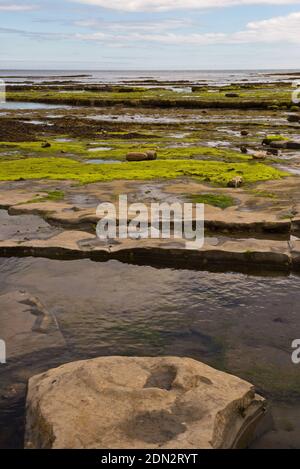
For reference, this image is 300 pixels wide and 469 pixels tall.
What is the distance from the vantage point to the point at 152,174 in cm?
1880

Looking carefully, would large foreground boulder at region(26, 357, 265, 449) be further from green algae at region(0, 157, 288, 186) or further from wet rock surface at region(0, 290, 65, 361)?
green algae at region(0, 157, 288, 186)

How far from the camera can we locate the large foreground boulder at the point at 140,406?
4.84 m

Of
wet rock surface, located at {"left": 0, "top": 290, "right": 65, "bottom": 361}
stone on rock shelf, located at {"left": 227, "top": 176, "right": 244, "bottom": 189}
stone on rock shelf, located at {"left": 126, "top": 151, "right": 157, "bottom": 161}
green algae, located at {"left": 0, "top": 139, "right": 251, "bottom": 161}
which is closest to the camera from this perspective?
wet rock surface, located at {"left": 0, "top": 290, "right": 65, "bottom": 361}

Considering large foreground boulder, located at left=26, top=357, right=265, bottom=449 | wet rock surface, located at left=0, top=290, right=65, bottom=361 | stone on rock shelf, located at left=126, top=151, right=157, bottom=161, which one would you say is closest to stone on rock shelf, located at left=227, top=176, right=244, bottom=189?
stone on rock shelf, located at left=126, top=151, right=157, bottom=161

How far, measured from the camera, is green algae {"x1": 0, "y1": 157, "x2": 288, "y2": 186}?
18.1 m

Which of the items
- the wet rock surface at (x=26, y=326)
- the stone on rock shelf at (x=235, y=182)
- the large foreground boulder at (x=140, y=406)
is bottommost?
the wet rock surface at (x=26, y=326)

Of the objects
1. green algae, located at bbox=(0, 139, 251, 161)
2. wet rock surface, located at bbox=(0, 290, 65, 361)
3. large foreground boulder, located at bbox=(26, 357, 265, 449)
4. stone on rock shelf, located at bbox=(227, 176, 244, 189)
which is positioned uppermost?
green algae, located at bbox=(0, 139, 251, 161)

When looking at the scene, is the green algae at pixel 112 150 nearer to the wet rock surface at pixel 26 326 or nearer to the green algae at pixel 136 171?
the green algae at pixel 136 171

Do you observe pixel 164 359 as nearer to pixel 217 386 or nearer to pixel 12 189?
pixel 217 386

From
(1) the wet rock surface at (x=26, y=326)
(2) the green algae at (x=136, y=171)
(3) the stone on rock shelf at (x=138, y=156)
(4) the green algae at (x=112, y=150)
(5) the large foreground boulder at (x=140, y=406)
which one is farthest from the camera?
(4) the green algae at (x=112, y=150)

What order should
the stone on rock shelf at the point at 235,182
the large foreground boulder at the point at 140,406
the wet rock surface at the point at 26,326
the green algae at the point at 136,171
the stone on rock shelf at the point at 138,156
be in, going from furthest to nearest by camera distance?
the stone on rock shelf at the point at 138,156 < the green algae at the point at 136,171 < the stone on rock shelf at the point at 235,182 < the wet rock surface at the point at 26,326 < the large foreground boulder at the point at 140,406

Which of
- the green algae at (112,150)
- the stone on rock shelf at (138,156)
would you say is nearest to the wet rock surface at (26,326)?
the stone on rock shelf at (138,156)

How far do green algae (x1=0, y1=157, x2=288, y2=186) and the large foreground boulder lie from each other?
11672mm

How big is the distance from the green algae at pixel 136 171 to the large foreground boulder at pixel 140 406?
11.7 metres
